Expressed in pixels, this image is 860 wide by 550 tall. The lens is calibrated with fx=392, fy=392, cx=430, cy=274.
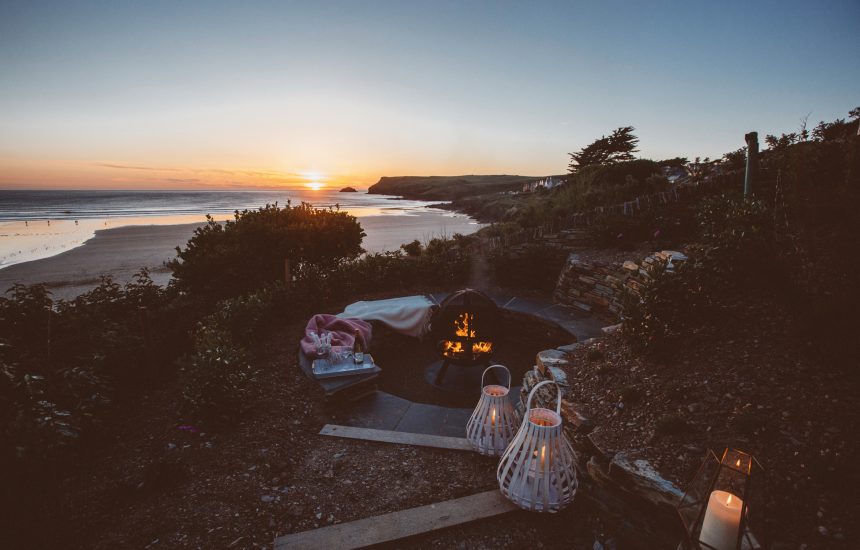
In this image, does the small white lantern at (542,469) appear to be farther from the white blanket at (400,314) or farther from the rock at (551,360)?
the white blanket at (400,314)

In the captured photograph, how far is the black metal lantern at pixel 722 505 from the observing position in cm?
192

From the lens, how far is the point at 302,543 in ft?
10.4

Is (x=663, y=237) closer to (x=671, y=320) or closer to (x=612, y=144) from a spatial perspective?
(x=671, y=320)

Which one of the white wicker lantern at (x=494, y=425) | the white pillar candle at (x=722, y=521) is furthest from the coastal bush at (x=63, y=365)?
the white pillar candle at (x=722, y=521)

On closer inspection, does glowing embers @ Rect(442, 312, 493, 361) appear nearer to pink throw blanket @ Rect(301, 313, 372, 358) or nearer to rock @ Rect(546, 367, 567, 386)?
rock @ Rect(546, 367, 567, 386)

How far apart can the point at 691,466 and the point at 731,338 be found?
1691 millimetres

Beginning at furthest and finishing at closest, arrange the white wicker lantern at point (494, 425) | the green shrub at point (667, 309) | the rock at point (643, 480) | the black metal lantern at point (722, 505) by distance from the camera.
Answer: the green shrub at point (667, 309) → the white wicker lantern at point (494, 425) → the rock at point (643, 480) → the black metal lantern at point (722, 505)

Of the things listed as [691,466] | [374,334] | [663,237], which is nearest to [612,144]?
[663,237]

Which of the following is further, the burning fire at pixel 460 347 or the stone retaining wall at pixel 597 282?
the stone retaining wall at pixel 597 282

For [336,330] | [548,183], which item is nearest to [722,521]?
[336,330]

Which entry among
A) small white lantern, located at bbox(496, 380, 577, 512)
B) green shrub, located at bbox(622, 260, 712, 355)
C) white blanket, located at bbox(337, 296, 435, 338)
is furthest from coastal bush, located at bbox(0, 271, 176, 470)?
green shrub, located at bbox(622, 260, 712, 355)

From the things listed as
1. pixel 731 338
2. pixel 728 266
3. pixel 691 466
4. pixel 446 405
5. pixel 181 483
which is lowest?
pixel 446 405

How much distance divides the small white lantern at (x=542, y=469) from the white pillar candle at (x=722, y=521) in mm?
1372

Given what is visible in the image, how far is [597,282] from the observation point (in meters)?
8.48
